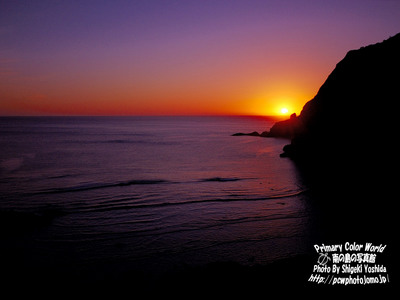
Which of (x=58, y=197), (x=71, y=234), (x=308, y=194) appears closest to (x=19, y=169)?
(x=58, y=197)

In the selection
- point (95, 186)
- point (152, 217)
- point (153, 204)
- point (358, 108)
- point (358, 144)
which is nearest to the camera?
point (152, 217)

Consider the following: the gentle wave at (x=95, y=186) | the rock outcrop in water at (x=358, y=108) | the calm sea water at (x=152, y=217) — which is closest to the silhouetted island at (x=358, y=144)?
the rock outcrop in water at (x=358, y=108)

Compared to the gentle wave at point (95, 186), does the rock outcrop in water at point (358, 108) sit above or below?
above

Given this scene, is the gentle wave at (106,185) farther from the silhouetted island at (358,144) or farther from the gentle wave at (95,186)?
the silhouetted island at (358,144)

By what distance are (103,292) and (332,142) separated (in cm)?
2477

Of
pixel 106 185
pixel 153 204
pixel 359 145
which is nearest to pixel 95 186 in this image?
pixel 106 185

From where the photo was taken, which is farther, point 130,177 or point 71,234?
point 130,177

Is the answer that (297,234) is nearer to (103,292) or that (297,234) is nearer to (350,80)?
(103,292)

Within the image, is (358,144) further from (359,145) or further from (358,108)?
(358,108)

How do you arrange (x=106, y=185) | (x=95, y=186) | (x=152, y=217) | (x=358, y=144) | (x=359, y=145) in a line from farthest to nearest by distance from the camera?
(x=358, y=144)
(x=359, y=145)
(x=106, y=185)
(x=95, y=186)
(x=152, y=217)

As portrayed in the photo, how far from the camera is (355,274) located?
6.98 metres

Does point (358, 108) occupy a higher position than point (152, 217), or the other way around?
point (358, 108)

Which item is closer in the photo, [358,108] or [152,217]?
[152,217]

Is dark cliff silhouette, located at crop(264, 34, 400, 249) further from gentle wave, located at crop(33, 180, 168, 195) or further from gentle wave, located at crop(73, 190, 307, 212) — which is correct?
gentle wave, located at crop(33, 180, 168, 195)
